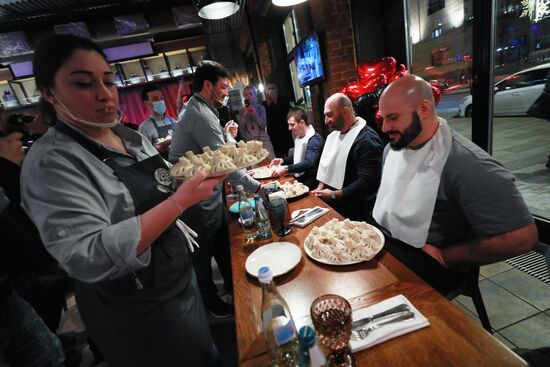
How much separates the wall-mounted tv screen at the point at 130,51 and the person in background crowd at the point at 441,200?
790cm

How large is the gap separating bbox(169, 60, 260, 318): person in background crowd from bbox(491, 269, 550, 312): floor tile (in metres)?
2.14

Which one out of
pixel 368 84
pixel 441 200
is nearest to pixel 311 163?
pixel 368 84

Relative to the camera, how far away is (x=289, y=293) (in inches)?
43.6

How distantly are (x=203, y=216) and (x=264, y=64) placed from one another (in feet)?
25.3

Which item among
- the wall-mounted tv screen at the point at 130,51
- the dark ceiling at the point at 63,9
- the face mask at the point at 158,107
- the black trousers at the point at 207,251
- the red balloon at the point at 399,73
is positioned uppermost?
the dark ceiling at the point at 63,9

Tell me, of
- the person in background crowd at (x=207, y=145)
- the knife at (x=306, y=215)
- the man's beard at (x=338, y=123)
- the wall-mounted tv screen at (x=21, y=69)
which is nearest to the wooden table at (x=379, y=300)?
the knife at (x=306, y=215)

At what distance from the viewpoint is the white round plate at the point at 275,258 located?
1.25 metres

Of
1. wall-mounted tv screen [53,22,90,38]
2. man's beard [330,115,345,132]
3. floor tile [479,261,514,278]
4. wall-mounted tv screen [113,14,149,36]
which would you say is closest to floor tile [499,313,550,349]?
floor tile [479,261,514,278]

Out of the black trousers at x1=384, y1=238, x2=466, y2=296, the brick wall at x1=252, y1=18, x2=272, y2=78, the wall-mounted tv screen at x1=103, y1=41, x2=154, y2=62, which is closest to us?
the black trousers at x1=384, y1=238, x2=466, y2=296

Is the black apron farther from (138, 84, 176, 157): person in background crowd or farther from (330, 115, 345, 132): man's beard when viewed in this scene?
(138, 84, 176, 157): person in background crowd

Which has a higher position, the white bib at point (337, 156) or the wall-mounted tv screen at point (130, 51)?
the wall-mounted tv screen at point (130, 51)

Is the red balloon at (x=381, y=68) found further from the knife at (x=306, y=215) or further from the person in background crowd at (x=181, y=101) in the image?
the person in background crowd at (x=181, y=101)

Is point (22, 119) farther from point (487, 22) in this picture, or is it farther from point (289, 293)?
point (487, 22)

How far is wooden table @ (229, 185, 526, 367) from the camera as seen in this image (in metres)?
0.77
